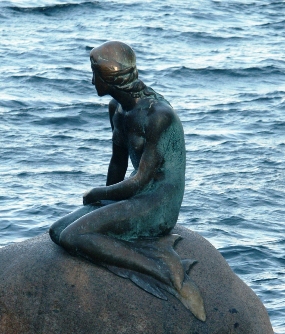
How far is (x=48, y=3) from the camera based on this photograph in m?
27.3

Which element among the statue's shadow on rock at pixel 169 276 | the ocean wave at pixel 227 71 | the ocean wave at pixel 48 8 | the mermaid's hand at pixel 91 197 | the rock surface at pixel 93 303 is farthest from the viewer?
the ocean wave at pixel 48 8

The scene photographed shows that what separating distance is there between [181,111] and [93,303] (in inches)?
410

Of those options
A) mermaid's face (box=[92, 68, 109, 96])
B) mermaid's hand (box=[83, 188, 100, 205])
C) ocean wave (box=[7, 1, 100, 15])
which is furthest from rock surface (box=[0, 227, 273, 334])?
ocean wave (box=[7, 1, 100, 15])

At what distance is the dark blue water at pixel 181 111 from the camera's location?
15.4 meters

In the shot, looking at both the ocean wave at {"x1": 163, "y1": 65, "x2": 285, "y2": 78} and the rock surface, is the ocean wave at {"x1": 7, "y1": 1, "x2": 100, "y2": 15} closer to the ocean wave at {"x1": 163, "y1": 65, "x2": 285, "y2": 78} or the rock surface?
the ocean wave at {"x1": 163, "y1": 65, "x2": 285, "y2": 78}

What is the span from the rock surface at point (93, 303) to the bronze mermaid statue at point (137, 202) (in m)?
0.10

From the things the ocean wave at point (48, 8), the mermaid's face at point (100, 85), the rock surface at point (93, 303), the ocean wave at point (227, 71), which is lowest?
the ocean wave at point (227, 71)

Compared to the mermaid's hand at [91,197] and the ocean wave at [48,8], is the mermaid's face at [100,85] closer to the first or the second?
the mermaid's hand at [91,197]

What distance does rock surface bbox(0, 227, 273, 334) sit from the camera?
32.8 feet

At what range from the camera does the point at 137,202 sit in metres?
10.4

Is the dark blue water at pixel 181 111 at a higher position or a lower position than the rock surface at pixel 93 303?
lower

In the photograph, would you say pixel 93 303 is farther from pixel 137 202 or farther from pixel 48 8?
pixel 48 8

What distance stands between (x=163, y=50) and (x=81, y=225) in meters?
14.4

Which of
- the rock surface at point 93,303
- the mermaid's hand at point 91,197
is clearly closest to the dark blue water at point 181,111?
the rock surface at point 93,303
